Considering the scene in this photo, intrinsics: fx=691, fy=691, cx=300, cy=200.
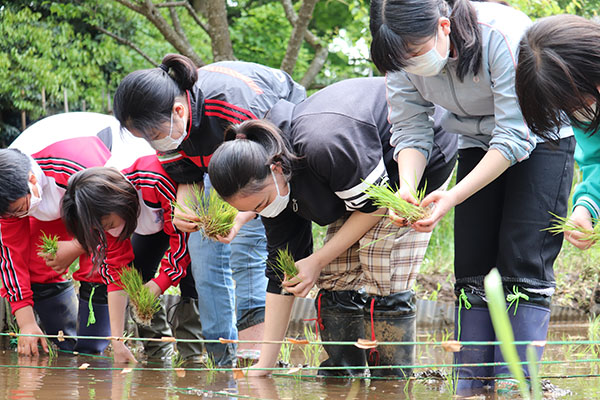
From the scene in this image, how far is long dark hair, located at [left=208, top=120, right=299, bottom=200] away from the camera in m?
2.76

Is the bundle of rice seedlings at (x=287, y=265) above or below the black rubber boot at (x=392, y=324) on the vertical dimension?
above

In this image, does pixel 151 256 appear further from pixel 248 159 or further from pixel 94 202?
pixel 248 159

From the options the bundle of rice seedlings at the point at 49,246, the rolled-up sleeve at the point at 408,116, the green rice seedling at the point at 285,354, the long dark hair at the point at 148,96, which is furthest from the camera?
the bundle of rice seedlings at the point at 49,246

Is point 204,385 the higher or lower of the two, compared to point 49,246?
lower

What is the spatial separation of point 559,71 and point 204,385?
2.11m

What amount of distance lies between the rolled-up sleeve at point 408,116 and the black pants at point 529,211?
0.34 metres

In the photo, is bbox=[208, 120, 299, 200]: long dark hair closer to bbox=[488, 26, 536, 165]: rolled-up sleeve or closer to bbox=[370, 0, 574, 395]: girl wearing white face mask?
bbox=[370, 0, 574, 395]: girl wearing white face mask

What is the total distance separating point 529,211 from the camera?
2.55m

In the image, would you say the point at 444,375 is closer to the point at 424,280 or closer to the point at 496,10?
the point at 496,10

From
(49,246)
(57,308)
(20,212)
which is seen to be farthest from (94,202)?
(57,308)

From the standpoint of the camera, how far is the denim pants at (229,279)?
3.66 m

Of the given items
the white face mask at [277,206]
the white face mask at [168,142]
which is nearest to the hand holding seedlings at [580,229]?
the white face mask at [277,206]

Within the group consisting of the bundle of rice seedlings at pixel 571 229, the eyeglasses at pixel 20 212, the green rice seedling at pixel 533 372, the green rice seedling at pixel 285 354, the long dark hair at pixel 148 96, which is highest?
the long dark hair at pixel 148 96

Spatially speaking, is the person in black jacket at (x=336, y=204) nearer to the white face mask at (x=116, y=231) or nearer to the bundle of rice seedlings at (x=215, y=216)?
the bundle of rice seedlings at (x=215, y=216)
